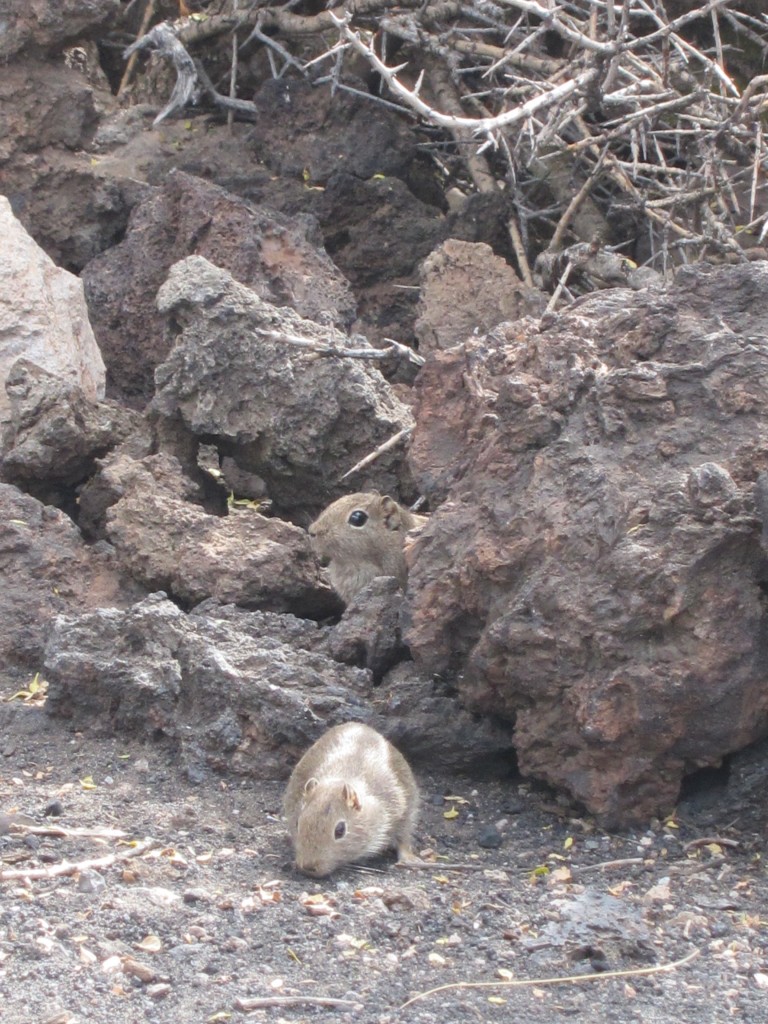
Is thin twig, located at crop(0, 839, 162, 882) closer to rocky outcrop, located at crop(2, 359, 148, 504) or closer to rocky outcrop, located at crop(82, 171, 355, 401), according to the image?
rocky outcrop, located at crop(2, 359, 148, 504)

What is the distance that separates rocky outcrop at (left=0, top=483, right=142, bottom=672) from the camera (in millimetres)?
6445

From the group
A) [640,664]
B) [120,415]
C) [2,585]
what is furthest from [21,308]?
[640,664]

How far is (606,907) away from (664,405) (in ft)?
5.95

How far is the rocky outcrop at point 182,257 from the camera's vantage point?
8469mm

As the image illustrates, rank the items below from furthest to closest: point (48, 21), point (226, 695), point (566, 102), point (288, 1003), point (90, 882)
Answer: point (48, 21)
point (566, 102)
point (226, 695)
point (90, 882)
point (288, 1003)

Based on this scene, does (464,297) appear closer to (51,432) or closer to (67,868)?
(51,432)

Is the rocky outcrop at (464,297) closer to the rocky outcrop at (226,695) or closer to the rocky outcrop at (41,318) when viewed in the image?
the rocky outcrop at (41,318)

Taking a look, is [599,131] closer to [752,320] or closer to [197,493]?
[197,493]

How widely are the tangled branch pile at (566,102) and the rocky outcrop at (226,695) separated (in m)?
3.69

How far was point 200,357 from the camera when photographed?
743 centimetres

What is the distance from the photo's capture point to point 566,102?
8.27 meters

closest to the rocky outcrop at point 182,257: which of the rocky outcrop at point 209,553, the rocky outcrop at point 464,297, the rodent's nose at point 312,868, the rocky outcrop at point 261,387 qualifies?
the rocky outcrop at point 464,297

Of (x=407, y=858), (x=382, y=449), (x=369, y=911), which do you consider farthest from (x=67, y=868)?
(x=382, y=449)

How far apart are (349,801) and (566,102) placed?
4.89 metres
